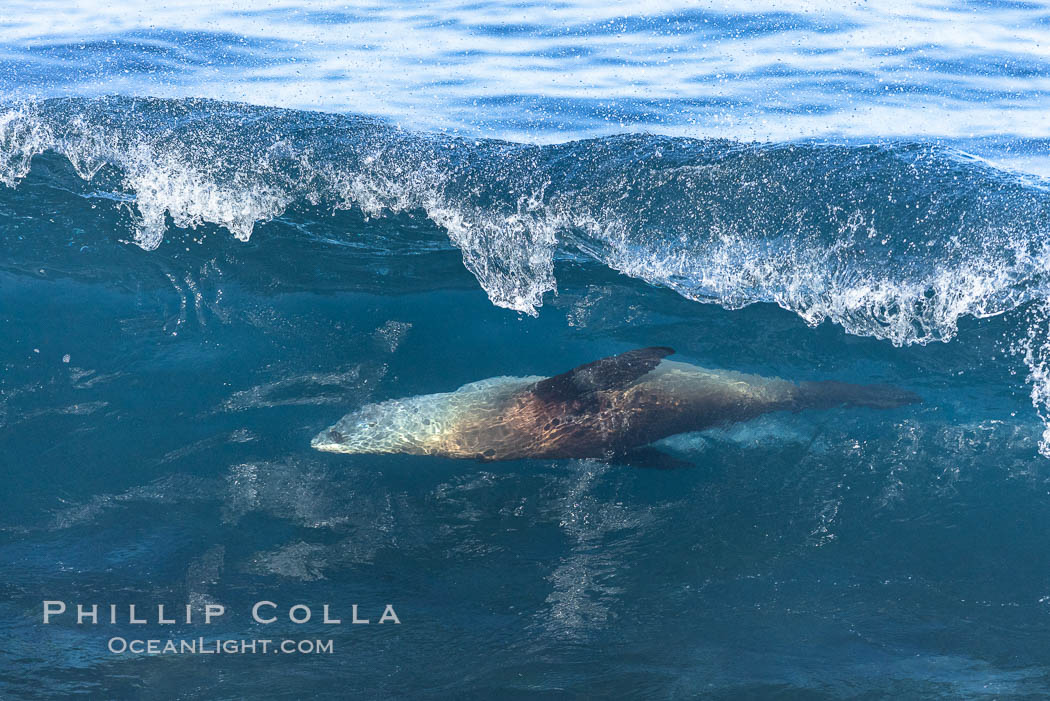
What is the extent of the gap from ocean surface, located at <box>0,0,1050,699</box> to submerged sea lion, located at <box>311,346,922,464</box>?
6.9 inches

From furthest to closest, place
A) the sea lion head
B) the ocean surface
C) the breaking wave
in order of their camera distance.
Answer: the breaking wave, the sea lion head, the ocean surface

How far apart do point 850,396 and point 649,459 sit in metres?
2.07

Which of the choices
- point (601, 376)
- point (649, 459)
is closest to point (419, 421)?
point (601, 376)

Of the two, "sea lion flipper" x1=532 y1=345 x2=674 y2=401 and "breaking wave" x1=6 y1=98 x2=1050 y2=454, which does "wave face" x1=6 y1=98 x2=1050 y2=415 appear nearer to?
"breaking wave" x1=6 y1=98 x2=1050 y2=454

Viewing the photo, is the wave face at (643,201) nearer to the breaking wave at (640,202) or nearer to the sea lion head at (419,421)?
the breaking wave at (640,202)

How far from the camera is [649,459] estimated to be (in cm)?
707

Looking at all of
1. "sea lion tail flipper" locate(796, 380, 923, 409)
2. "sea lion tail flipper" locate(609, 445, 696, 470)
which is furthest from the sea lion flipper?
"sea lion tail flipper" locate(796, 380, 923, 409)

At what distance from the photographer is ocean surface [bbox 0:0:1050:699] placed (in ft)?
20.0

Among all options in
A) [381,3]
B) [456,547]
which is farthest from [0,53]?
[456,547]

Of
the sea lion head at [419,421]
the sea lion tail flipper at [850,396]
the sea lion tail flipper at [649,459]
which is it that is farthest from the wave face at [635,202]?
the sea lion tail flipper at [649,459]

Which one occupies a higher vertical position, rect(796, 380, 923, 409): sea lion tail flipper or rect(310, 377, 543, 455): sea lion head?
rect(796, 380, 923, 409): sea lion tail flipper

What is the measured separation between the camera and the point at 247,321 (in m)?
8.66

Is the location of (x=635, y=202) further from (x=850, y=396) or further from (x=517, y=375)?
(x=850, y=396)

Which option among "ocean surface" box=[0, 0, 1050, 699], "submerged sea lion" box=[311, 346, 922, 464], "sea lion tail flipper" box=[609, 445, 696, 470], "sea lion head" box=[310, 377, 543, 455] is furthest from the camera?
"sea lion head" box=[310, 377, 543, 455]
